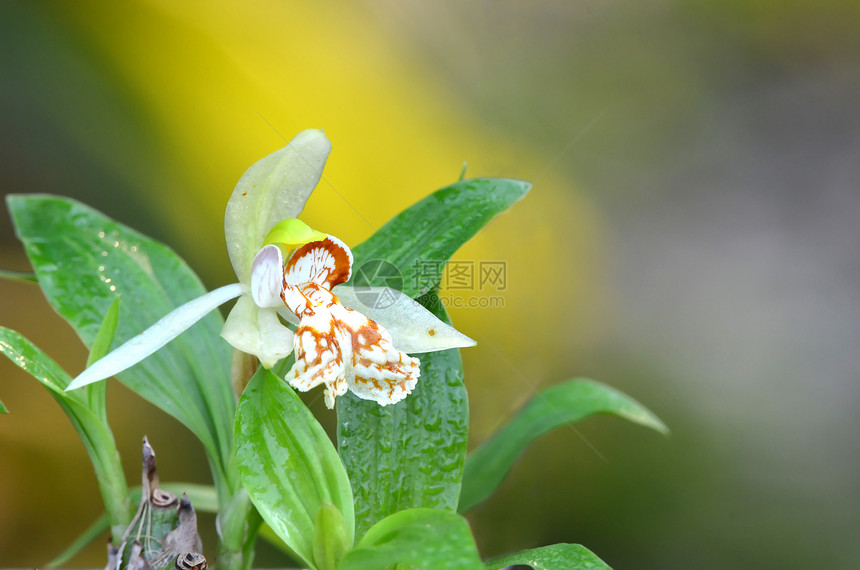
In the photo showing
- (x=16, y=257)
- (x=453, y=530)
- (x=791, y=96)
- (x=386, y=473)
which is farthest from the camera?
(x=791, y=96)

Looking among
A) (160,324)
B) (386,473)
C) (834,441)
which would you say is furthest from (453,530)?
(834,441)

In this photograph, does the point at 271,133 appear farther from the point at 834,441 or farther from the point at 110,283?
the point at 834,441

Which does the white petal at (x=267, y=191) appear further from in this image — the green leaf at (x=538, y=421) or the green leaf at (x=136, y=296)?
the green leaf at (x=538, y=421)

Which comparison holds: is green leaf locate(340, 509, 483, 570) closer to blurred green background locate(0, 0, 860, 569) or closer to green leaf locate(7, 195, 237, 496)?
green leaf locate(7, 195, 237, 496)

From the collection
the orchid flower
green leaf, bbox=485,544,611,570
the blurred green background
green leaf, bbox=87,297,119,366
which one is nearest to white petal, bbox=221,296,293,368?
the orchid flower

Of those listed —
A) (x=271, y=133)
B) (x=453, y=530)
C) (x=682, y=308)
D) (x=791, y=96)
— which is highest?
(x=791, y=96)

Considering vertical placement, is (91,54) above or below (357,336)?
above
